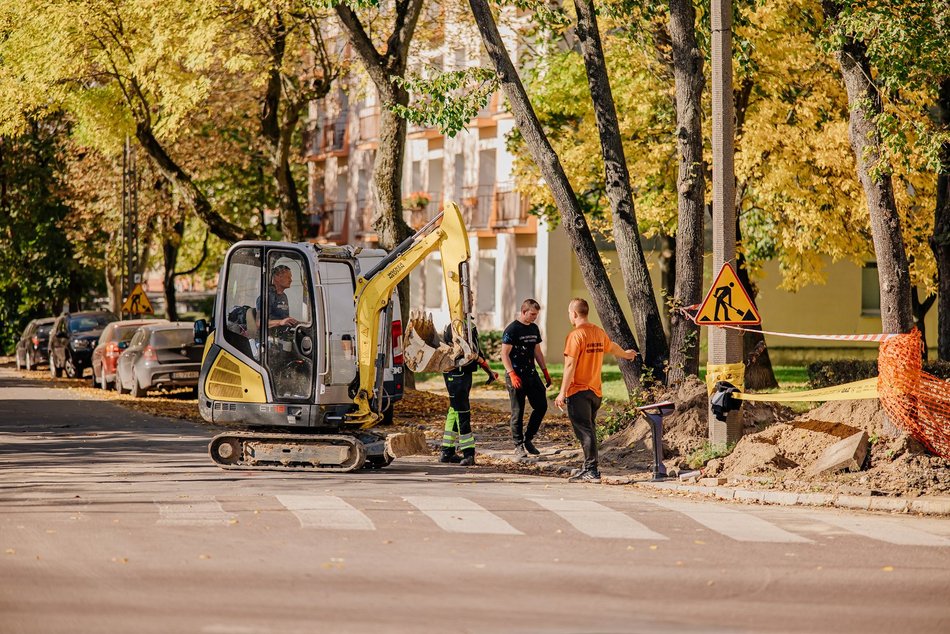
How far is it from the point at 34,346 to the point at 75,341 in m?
6.83

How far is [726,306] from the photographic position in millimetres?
15062

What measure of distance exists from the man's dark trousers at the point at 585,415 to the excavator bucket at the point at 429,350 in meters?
1.64

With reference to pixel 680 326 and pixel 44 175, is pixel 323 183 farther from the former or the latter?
pixel 680 326

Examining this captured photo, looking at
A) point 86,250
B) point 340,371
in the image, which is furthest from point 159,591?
point 86,250

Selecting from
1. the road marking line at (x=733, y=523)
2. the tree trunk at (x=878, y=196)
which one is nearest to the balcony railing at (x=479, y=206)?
the tree trunk at (x=878, y=196)

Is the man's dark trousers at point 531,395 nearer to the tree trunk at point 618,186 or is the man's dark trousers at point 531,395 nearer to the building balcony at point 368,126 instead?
the tree trunk at point 618,186

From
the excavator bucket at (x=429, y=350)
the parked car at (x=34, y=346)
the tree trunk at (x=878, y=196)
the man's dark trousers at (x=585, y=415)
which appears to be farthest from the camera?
the parked car at (x=34, y=346)

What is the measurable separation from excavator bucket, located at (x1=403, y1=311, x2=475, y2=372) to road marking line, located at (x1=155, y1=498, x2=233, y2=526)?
13.0 ft

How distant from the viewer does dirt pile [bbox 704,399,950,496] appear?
13.3 meters

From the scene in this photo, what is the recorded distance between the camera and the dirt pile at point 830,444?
525 inches

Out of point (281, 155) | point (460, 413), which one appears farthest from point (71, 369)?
point (460, 413)

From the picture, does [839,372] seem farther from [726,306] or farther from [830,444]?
[830,444]

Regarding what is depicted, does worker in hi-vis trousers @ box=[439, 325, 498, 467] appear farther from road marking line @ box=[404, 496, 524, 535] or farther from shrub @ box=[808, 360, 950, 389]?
shrub @ box=[808, 360, 950, 389]

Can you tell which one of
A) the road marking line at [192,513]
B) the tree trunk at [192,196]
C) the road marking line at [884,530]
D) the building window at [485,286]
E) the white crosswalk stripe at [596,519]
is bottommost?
the road marking line at [884,530]
